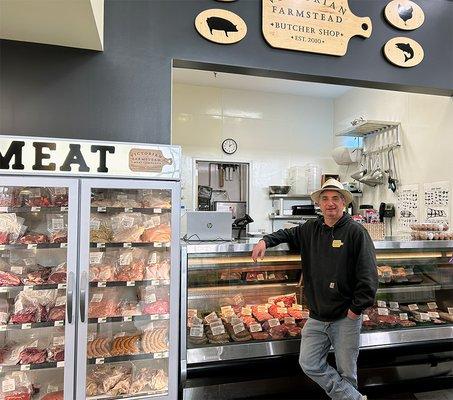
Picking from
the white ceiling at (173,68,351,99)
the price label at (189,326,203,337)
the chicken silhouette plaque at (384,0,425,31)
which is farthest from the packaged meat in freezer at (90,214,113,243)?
the white ceiling at (173,68,351,99)

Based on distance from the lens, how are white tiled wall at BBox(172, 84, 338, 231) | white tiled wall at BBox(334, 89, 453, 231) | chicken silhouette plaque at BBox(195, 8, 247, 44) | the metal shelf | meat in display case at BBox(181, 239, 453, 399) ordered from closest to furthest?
meat in display case at BBox(181, 239, 453, 399) → chicken silhouette plaque at BBox(195, 8, 247, 44) → white tiled wall at BBox(334, 89, 453, 231) → the metal shelf → white tiled wall at BBox(172, 84, 338, 231)

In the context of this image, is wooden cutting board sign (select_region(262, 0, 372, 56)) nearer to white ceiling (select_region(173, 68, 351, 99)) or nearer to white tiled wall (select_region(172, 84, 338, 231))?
white ceiling (select_region(173, 68, 351, 99))

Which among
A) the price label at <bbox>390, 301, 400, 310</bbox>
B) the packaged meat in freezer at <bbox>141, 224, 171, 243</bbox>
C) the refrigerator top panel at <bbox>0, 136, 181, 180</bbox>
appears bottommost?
the price label at <bbox>390, 301, 400, 310</bbox>

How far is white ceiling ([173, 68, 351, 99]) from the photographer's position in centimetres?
563

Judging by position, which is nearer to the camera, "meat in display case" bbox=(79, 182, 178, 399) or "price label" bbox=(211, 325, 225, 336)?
"meat in display case" bbox=(79, 182, 178, 399)

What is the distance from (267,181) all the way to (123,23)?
4.13m

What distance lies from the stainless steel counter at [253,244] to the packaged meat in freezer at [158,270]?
8.3 inches

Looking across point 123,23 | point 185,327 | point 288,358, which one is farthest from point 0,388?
point 123,23

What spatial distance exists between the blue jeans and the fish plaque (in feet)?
7.98

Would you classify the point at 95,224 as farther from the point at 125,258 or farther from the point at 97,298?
the point at 97,298

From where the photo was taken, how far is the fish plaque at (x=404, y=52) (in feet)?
10.8

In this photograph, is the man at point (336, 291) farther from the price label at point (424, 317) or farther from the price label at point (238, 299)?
the price label at point (424, 317)

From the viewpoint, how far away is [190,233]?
8.85 feet

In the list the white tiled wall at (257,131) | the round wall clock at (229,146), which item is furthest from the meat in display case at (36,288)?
the round wall clock at (229,146)
